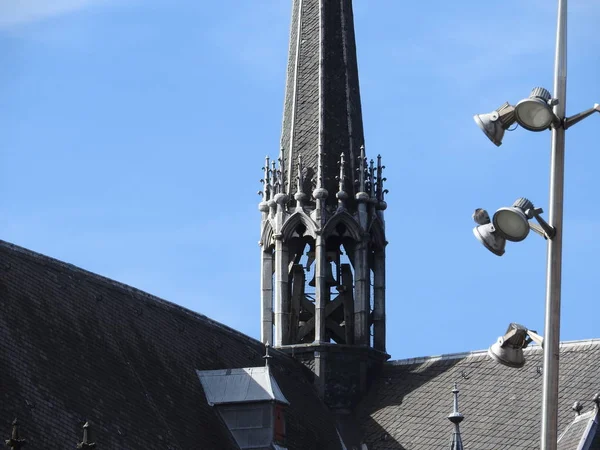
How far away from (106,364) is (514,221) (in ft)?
75.4

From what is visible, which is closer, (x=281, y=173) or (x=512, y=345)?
(x=512, y=345)

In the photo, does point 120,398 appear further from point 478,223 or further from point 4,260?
point 478,223

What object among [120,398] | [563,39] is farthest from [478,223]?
[120,398]

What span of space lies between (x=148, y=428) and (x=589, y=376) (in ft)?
48.5

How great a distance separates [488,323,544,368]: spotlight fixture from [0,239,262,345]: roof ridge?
22.5 meters

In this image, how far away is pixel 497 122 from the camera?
23.5m

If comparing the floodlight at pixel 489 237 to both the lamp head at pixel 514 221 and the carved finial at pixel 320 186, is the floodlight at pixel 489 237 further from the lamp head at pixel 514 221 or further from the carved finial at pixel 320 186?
the carved finial at pixel 320 186

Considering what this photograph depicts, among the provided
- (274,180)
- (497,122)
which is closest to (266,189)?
(274,180)

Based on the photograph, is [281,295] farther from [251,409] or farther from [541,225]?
[541,225]

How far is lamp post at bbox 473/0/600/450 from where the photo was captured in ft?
74.2

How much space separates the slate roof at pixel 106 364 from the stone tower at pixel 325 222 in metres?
3.35

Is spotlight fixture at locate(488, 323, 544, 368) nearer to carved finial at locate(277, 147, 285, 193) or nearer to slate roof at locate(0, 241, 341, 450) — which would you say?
slate roof at locate(0, 241, 341, 450)

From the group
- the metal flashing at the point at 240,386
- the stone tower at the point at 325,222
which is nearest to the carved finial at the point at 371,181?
the stone tower at the point at 325,222

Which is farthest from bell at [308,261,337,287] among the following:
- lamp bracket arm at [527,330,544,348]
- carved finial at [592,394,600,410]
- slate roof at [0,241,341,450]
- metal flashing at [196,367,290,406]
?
lamp bracket arm at [527,330,544,348]
